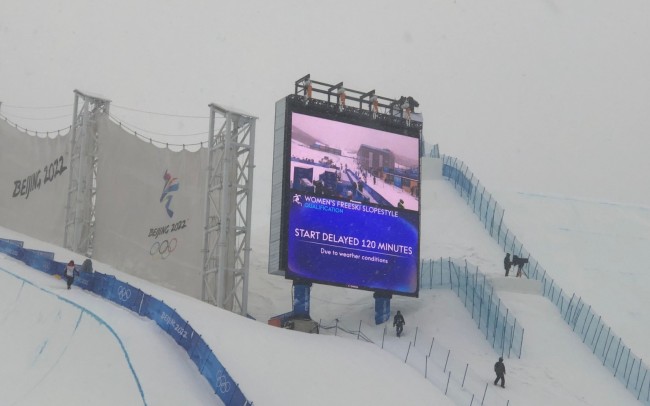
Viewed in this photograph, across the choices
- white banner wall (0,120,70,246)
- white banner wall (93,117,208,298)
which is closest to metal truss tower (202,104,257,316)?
white banner wall (93,117,208,298)

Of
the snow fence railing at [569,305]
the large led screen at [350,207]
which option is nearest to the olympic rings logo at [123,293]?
the large led screen at [350,207]

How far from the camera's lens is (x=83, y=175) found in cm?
4444

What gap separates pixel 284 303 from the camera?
141 ft

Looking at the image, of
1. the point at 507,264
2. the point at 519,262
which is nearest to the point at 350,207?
the point at 507,264

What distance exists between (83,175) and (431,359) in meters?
19.0

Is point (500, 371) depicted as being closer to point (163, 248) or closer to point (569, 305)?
point (569, 305)

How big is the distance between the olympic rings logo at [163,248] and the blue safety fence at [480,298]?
33.6 ft

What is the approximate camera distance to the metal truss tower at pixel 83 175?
145 feet

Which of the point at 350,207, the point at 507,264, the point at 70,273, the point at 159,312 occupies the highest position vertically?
the point at 350,207

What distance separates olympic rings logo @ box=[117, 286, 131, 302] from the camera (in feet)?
98.4

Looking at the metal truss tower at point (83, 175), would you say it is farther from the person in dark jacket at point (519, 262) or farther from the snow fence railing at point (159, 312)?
the person in dark jacket at point (519, 262)

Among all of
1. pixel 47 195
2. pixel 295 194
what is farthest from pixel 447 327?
pixel 47 195

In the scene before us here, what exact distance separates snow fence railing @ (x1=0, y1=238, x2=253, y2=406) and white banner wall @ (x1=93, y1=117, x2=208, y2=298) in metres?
5.18

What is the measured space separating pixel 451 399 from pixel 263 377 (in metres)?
5.77
